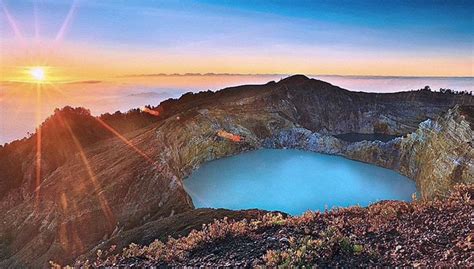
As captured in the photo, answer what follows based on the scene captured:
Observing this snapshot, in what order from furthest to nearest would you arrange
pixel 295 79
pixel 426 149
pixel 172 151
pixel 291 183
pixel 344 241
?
pixel 295 79, pixel 172 151, pixel 426 149, pixel 291 183, pixel 344 241

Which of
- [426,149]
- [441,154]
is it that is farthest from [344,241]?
[426,149]

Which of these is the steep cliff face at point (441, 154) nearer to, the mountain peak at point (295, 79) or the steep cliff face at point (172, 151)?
the steep cliff face at point (172, 151)

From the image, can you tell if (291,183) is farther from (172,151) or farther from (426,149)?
(426,149)

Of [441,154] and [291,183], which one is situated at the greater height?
[441,154]

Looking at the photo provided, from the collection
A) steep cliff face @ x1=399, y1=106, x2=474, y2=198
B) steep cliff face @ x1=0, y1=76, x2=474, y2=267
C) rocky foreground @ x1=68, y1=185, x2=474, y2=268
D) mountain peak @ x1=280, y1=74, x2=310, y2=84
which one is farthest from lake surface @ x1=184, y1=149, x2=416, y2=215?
mountain peak @ x1=280, y1=74, x2=310, y2=84

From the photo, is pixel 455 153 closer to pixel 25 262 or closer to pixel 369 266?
pixel 369 266

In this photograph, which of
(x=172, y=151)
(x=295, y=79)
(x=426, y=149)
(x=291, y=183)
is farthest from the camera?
(x=295, y=79)

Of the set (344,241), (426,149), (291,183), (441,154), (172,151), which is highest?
(344,241)

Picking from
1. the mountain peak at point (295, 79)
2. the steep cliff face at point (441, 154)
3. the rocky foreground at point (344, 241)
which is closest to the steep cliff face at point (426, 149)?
→ the steep cliff face at point (441, 154)
